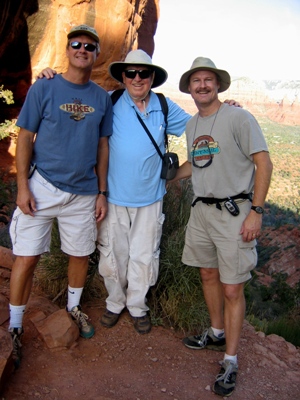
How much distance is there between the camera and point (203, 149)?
2.81 meters

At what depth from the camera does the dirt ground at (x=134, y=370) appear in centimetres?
260

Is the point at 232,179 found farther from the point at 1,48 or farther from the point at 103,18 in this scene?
the point at 1,48

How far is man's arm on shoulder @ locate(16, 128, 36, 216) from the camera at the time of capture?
8.68 ft

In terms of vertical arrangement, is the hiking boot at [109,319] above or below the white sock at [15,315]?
below

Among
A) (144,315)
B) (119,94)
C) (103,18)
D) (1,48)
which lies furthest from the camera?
(1,48)

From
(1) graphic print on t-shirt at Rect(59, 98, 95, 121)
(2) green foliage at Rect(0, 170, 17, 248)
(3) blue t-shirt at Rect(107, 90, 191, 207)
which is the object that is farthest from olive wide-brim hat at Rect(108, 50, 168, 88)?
(2) green foliage at Rect(0, 170, 17, 248)

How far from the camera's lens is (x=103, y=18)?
30.3ft

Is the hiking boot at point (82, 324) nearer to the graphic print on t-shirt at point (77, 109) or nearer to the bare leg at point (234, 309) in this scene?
the bare leg at point (234, 309)

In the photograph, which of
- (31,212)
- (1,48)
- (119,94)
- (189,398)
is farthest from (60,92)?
(1,48)

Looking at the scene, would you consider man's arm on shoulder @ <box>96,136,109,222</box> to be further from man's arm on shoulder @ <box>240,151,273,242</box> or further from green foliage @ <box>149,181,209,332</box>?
man's arm on shoulder @ <box>240,151,273,242</box>

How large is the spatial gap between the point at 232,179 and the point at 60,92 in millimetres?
1296

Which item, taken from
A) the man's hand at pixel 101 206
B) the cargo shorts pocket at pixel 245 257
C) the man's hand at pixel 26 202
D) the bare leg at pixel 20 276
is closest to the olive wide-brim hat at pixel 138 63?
the man's hand at pixel 101 206

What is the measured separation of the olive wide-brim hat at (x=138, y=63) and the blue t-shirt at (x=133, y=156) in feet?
0.69

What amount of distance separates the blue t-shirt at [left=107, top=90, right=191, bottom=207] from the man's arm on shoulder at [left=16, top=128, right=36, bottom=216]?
633 millimetres
